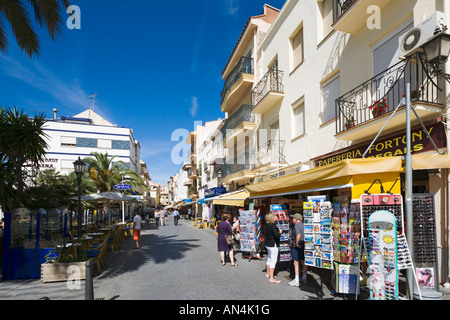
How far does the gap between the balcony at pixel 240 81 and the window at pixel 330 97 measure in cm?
849

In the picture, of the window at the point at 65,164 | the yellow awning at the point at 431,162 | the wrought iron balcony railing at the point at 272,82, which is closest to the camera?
the yellow awning at the point at 431,162

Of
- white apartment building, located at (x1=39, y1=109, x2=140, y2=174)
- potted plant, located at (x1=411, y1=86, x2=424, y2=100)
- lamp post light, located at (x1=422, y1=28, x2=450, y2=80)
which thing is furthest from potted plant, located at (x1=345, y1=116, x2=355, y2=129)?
white apartment building, located at (x1=39, y1=109, x2=140, y2=174)

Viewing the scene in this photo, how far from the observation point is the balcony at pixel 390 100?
20.6 ft

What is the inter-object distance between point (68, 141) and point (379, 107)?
41408mm

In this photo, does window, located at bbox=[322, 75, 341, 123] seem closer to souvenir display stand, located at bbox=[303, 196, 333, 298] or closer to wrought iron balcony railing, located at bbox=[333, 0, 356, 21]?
wrought iron balcony railing, located at bbox=[333, 0, 356, 21]

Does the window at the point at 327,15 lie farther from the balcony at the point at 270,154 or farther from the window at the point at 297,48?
the balcony at the point at 270,154

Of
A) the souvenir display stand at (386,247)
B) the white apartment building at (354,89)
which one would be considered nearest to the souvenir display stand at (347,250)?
the souvenir display stand at (386,247)

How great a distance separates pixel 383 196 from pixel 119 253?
10.7 m

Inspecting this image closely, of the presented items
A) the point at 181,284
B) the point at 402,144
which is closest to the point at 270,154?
the point at 402,144

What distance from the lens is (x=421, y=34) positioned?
6.26 m

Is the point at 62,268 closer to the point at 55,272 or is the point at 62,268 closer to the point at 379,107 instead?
the point at 55,272

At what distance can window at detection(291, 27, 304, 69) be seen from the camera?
43.7 ft

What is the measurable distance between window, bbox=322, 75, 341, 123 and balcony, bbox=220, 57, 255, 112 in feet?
27.9
